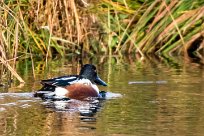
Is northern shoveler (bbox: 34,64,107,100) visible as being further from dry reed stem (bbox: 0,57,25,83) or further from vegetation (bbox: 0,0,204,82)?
vegetation (bbox: 0,0,204,82)

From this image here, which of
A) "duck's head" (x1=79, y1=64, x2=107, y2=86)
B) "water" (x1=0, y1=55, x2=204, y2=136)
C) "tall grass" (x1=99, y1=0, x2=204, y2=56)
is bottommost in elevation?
"water" (x1=0, y1=55, x2=204, y2=136)

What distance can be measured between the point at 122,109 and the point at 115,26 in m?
7.32

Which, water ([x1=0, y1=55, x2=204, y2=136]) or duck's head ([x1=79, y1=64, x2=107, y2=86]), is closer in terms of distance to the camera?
water ([x1=0, y1=55, x2=204, y2=136])

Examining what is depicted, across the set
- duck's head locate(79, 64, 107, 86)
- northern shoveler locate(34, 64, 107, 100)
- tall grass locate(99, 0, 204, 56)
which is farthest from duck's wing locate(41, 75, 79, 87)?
tall grass locate(99, 0, 204, 56)

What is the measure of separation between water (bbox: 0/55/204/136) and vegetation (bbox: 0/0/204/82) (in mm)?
2606

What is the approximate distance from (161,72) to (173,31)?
3.25 m

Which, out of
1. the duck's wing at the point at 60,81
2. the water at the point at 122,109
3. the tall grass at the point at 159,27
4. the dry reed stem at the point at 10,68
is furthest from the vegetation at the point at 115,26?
the duck's wing at the point at 60,81

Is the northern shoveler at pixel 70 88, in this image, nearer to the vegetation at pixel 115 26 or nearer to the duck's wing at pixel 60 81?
the duck's wing at pixel 60 81

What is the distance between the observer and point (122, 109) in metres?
8.36

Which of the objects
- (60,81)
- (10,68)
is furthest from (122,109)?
(10,68)

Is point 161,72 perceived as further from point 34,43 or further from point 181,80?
point 34,43

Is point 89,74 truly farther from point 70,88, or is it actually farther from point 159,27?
point 159,27

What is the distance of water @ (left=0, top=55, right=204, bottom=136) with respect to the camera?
711 centimetres

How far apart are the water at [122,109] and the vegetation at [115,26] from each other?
2.61 metres
